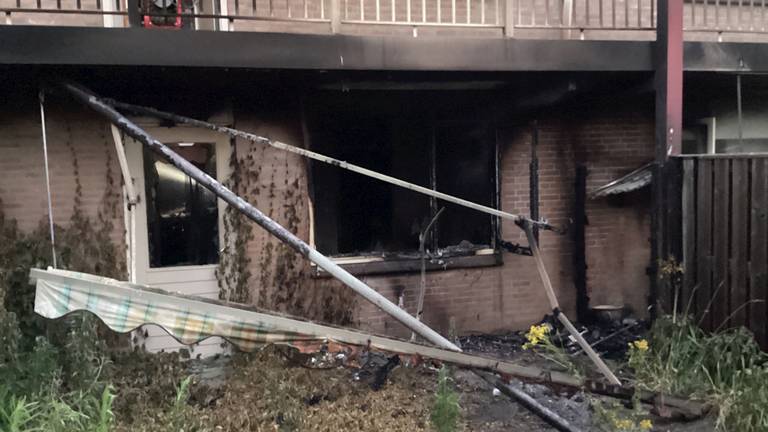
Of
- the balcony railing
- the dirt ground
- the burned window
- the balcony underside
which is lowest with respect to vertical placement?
the dirt ground

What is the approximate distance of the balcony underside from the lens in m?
4.77

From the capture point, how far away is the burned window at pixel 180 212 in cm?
630

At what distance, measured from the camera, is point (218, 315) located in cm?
376

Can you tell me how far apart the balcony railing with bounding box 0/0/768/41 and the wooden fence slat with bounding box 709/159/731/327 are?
5.54 feet

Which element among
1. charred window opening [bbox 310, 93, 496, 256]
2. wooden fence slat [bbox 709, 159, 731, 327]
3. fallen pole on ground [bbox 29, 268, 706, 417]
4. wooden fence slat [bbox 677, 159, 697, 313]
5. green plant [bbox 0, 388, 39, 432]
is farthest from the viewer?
charred window opening [bbox 310, 93, 496, 256]

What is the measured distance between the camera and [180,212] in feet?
21.1

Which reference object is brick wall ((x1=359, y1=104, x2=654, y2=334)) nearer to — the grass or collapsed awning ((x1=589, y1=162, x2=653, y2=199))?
collapsed awning ((x1=589, y1=162, x2=653, y2=199))

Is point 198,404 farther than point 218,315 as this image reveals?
Yes

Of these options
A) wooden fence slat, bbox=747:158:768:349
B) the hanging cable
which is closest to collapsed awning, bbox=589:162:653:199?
wooden fence slat, bbox=747:158:768:349

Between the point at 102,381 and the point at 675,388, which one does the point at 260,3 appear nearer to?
the point at 102,381

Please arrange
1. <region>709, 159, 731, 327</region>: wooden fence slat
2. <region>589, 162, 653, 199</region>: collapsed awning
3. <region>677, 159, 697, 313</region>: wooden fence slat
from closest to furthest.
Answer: <region>709, 159, 731, 327</region>: wooden fence slat, <region>677, 159, 697, 313</region>: wooden fence slat, <region>589, 162, 653, 199</region>: collapsed awning

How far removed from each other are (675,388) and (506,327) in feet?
7.97

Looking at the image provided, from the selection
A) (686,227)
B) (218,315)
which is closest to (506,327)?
(686,227)

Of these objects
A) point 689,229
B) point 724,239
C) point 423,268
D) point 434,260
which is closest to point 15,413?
point 423,268
